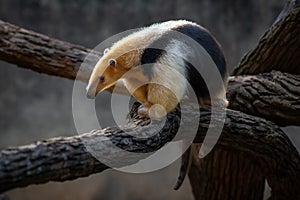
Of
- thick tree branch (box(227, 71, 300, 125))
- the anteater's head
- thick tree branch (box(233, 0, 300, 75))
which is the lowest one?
thick tree branch (box(227, 71, 300, 125))

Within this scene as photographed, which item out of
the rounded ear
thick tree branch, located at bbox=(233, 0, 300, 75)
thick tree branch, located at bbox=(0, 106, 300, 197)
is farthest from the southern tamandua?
thick tree branch, located at bbox=(233, 0, 300, 75)

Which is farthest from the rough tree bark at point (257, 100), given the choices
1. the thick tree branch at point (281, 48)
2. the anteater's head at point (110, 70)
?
the anteater's head at point (110, 70)

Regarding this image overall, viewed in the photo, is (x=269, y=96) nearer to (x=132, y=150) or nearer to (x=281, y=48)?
(x=281, y=48)

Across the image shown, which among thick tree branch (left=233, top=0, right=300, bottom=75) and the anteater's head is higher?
the anteater's head

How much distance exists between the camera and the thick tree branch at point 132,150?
1449 millimetres

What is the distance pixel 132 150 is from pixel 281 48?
1451 mm

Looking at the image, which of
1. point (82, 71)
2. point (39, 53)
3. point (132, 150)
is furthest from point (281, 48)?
point (132, 150)

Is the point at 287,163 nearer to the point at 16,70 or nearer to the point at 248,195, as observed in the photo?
the point at 248,195

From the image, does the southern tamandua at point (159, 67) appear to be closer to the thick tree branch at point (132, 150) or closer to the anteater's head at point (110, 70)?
the anteater's head at point (110, 70)

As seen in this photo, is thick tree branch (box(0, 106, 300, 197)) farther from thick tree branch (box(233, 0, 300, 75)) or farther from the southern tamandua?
thick tree branch (box(233, 0, 300, 75))

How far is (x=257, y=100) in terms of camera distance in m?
2.68

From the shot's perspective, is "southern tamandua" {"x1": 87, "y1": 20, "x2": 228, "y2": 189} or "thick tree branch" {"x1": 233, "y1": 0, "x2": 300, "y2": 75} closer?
"southern tamandua" {"x1": 87, "y1": 20, "x2": 228, "y2": 189}

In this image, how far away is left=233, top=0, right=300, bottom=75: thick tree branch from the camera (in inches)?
112

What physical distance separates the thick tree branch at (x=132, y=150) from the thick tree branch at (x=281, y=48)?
2.06ft
